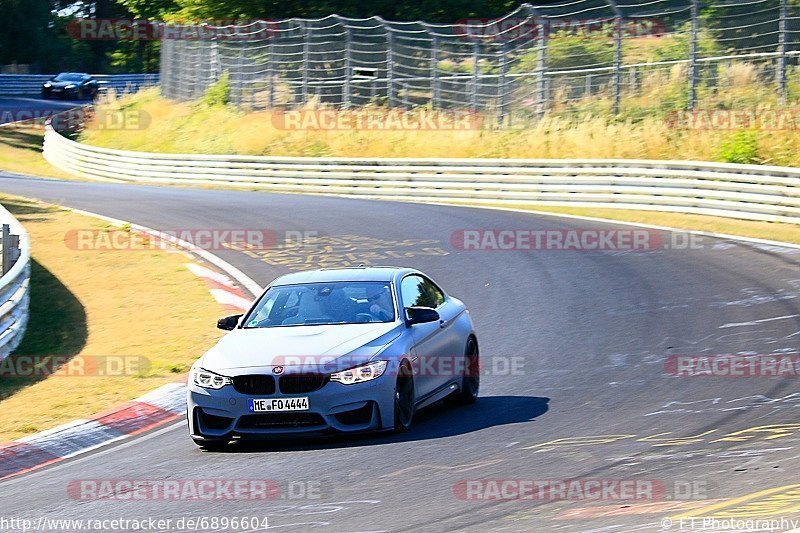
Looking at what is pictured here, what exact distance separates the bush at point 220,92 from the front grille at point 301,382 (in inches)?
1375

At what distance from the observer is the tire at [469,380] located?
35.4 ft

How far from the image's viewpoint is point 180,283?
711 inches

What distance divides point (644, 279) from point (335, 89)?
22.1m

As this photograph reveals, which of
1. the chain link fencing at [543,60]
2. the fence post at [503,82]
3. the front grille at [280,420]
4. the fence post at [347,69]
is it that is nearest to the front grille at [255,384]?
the front grille at [280,420]

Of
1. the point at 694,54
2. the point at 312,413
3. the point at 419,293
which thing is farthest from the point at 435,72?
the point at 312,413

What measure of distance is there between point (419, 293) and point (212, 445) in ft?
7.84

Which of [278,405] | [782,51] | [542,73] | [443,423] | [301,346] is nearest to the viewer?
[278,405]

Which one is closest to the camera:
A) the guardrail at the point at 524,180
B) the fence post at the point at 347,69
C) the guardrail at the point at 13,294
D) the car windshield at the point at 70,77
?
the guardrail at the point at 13,294

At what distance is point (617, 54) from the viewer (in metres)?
28.5

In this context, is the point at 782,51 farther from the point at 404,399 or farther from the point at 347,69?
the point at 404,399

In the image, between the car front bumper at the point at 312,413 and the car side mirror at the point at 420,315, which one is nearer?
the car front bumper at the point at 312,413

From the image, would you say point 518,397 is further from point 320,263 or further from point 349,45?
point 349,45

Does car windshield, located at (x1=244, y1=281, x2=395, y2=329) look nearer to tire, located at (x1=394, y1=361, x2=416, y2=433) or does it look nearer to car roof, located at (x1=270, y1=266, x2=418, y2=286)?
car roof, located at (x1=270, y1=266, x2=418, y2=286)

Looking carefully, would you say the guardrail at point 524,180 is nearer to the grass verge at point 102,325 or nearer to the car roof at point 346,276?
the grass verge at point 102,325
